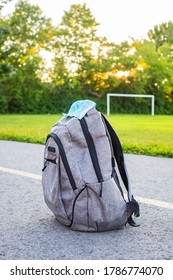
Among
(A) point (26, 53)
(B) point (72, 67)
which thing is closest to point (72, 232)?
(A) point (26, 53)

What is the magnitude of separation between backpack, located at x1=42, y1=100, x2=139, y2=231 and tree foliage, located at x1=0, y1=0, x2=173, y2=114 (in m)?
23.1

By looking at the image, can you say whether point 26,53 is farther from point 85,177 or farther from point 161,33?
point 85,177

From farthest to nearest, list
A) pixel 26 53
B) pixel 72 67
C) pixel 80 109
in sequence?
pixel 72 67 < pixel 26 53 < pixel 80 109

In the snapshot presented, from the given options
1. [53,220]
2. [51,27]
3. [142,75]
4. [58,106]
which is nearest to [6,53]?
[58,106]

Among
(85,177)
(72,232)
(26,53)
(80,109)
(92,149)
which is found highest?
(26,53)

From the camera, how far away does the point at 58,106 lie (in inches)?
1035

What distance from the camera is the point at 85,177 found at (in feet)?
8.63

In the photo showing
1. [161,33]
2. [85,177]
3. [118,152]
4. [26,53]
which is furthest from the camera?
[161,33]

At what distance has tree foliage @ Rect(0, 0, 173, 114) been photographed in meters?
26.3

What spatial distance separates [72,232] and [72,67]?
1044 inches

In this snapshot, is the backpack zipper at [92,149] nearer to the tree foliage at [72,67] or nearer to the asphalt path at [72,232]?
the asphalt path at [72,232]

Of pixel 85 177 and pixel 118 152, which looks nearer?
pixel 85 177

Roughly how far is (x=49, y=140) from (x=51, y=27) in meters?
26.8
